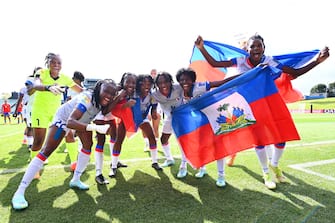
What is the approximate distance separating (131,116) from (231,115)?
196 centimetres

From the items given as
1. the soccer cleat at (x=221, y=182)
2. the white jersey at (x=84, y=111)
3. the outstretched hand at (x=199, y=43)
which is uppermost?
the outstretched hand at (x=199, y=43)

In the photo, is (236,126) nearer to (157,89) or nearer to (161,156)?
(157,89)

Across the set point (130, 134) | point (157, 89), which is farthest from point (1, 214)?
point (157, 89)

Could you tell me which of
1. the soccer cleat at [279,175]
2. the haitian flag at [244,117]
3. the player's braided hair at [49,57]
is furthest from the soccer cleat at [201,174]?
the player's braided hair at [49,57]

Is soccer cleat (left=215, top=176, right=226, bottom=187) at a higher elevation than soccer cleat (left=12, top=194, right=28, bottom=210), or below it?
below

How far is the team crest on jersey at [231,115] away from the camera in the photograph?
393cm

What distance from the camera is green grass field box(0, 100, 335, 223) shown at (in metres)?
3.02

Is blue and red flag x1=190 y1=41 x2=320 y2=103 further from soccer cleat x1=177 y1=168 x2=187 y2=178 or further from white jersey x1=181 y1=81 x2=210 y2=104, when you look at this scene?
soccer cleat x1=177 y1=168 x2=187 y2=178

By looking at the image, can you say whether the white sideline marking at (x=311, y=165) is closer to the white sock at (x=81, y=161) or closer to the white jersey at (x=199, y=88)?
the white jersey at (x=199, y=88)

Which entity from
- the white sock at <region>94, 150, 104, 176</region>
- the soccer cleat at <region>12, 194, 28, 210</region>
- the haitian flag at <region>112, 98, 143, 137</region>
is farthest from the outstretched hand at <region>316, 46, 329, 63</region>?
the soccer cleat at <region>12, 194, 28, 210</region>

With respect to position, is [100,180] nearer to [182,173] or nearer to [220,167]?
[182,173]

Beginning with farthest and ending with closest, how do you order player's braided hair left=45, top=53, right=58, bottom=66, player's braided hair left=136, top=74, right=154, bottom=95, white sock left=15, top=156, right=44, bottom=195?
player's braided hair left=136, top=74, right=154, bottom=95 < player's braided hair left=45, top=53, right=58, bottom=66 < white sock left=15, top=156, right=44, bottom=195

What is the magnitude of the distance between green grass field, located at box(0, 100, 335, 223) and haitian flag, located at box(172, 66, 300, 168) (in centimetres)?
68

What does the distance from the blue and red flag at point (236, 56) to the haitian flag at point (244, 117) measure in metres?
0.85
